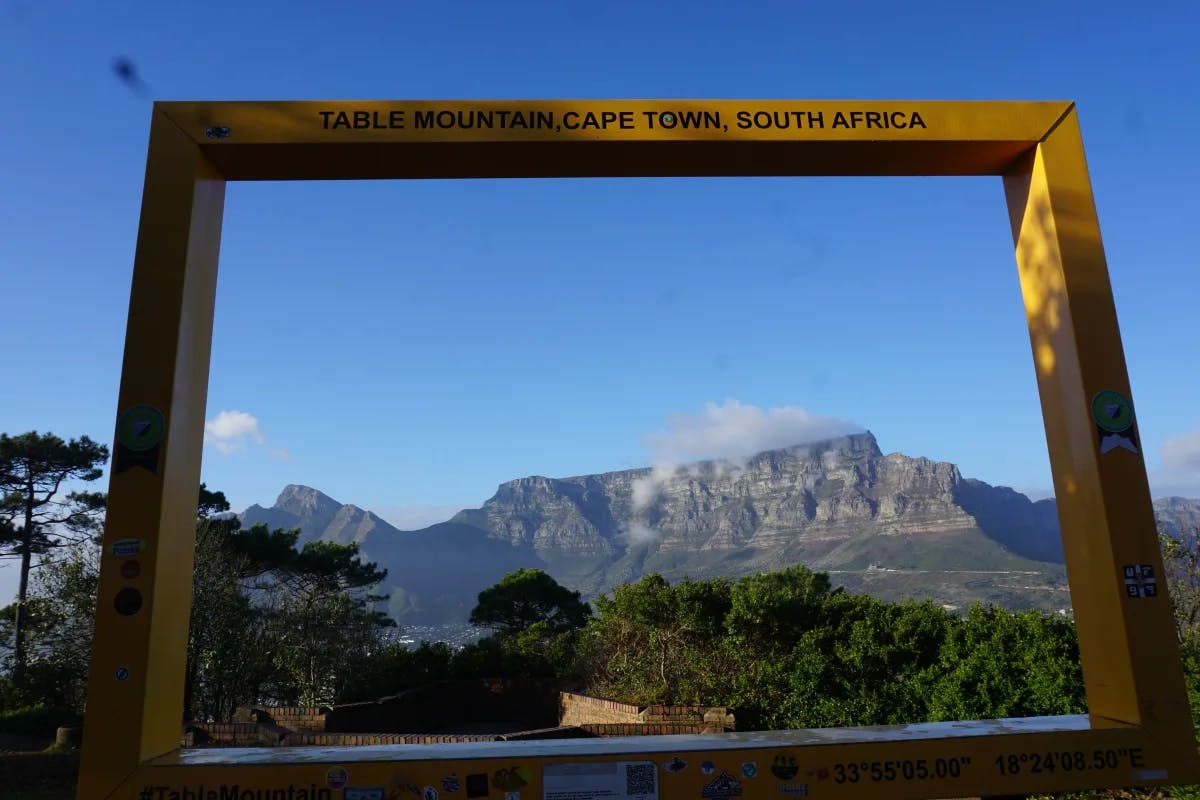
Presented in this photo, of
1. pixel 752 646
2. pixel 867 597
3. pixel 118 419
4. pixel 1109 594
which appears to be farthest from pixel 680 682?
pixel 118 419

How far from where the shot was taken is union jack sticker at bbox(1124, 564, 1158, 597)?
393cm

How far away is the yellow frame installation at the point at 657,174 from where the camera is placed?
11.6 feet

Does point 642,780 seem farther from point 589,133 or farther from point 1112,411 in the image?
point 589,133

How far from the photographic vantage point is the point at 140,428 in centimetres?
386

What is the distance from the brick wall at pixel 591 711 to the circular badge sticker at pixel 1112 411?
1050 cm

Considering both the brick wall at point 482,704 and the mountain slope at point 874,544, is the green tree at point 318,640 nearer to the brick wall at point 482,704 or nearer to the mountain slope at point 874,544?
the brick wall at point 482,704

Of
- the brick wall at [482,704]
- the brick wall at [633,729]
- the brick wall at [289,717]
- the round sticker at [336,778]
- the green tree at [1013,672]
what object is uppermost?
the round sticker at [336,778]

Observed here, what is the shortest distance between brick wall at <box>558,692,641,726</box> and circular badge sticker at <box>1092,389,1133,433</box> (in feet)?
34.4

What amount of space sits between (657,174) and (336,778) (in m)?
3.81

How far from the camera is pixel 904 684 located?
12211 millimetres

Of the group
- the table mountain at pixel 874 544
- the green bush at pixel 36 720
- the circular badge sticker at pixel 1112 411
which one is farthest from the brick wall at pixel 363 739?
the table mountain at pixel 874 544

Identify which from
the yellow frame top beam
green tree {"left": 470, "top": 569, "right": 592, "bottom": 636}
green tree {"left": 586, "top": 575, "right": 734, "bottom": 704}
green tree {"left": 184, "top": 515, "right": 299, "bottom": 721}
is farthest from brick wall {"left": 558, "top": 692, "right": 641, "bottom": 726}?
green tree {"left": 470, "top": 569, "right": 592, "bottom": 636}

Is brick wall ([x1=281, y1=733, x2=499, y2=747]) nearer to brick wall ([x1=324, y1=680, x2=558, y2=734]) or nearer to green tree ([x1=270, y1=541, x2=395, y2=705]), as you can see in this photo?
brick wall ([x1=324, y1=680, x2=558, y2=734])

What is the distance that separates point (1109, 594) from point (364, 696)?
19.1 m
